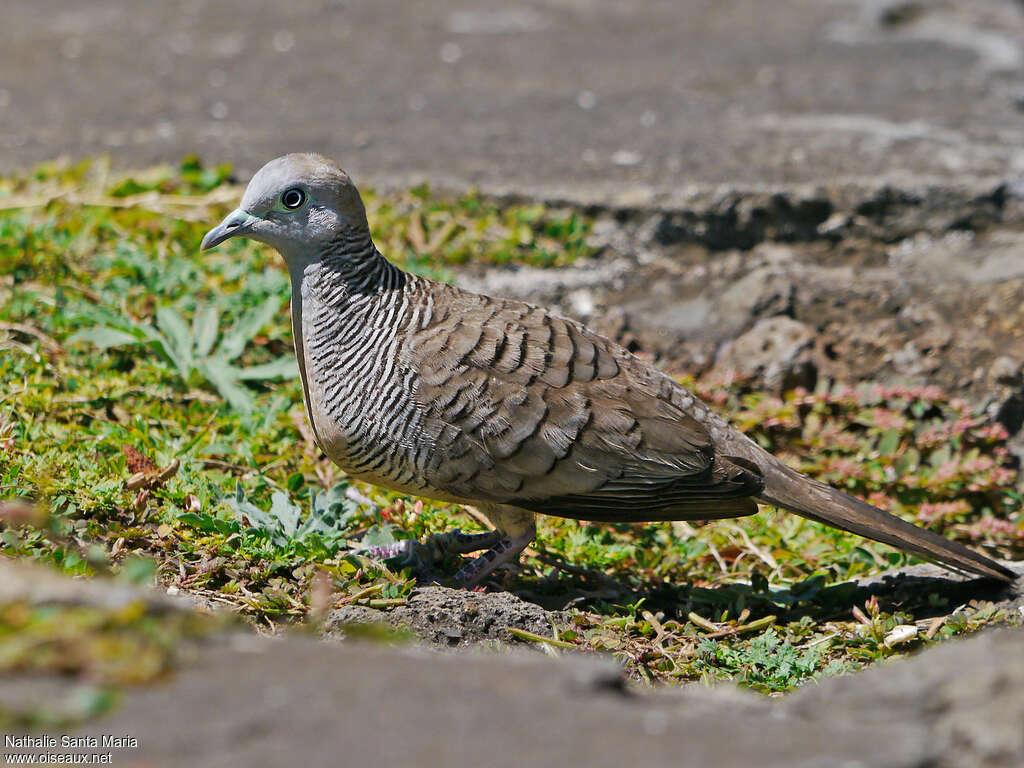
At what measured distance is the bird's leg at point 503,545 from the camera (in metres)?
4.12

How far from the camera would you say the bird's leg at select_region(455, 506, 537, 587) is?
13.5 feet

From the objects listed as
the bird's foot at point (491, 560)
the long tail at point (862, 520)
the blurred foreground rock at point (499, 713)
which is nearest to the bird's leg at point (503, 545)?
the bird's foot at point (491, 560)

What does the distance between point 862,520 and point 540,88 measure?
17.5 ft

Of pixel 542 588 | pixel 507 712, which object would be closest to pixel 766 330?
pixel 542 588

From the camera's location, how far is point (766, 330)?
18.7ft

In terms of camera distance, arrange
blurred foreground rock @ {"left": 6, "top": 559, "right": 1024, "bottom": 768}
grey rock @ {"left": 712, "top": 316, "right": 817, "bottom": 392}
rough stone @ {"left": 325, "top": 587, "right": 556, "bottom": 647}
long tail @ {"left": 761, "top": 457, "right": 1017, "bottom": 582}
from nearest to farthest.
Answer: blurred foreground rock @ {"left": 6, "top": 559, "right": 1024, "bottom": 768}, rough stone @ {"left": 325, "top": 587, "right": 556, "bottom": 647}, long tail @ {"left": 761, "top": 457, "right": 1017, "bottom": 582}, grey rock @ {"left": 712, "top": 316, "right": 817, "bottom": 392}

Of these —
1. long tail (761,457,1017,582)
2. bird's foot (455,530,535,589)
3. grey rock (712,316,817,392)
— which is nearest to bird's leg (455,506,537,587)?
bird's foot (455,530,535,589)

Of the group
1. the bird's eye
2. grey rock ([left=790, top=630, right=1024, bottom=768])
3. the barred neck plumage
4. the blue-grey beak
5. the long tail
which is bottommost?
the long tail

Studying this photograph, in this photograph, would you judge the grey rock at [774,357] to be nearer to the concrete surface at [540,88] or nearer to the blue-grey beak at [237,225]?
the concrete surface at [540,88]

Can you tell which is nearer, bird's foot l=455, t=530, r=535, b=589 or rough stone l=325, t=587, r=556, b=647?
rough stone l=325, t=587, r=556, b=647

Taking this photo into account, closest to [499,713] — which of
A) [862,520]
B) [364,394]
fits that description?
[364,394]

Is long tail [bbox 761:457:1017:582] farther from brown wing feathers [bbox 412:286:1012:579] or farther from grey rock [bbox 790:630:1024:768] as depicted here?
grey rock [bbox 790:630:1024:768]

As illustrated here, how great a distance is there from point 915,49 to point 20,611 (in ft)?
29.2

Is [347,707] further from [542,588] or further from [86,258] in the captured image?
[86,258]
